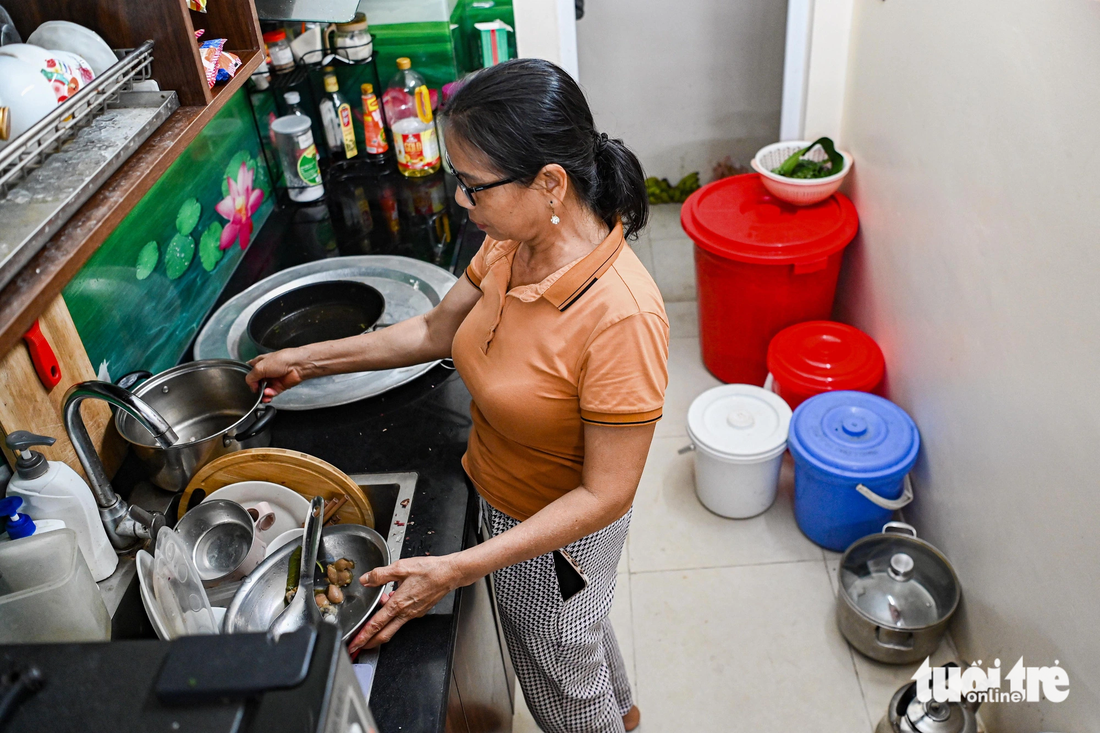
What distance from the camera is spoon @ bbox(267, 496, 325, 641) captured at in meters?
1.12

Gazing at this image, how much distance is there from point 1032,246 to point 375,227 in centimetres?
157

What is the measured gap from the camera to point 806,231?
2533 millimetres

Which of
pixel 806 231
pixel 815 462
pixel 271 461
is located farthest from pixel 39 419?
pixel 806 231

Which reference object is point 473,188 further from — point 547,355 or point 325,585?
point 325,585

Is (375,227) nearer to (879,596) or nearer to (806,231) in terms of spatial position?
(806,231)

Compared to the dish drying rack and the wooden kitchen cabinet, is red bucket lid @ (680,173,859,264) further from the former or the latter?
the dish drying rack

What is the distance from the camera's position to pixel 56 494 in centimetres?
110

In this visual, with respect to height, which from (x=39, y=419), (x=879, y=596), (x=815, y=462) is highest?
(x=39, y=419)

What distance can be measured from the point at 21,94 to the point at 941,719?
6.47 ft

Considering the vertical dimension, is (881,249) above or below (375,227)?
below

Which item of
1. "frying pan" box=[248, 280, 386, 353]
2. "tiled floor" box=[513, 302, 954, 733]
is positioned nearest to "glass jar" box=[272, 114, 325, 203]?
"frying pan" box=[248, 280, 386, 353]

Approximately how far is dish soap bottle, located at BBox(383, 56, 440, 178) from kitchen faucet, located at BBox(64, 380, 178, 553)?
1.34 metres

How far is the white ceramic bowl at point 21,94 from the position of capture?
849 mm

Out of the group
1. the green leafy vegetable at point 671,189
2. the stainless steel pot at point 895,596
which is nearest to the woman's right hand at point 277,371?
the stainless steel pot at point 895,596
